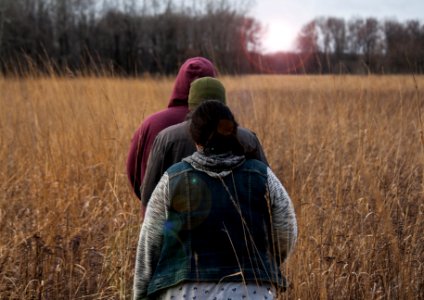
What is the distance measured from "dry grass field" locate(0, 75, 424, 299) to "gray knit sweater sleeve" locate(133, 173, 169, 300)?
2.66 ft

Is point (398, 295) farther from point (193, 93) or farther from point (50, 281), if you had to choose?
point (50, 281)

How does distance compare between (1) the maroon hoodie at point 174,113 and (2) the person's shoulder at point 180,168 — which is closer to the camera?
(2) the person's shoulder at point 180,168

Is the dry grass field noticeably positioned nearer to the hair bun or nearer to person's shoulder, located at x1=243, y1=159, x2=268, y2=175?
person's shoulder, located at x1=243, y1=159, x2=268, y2=175

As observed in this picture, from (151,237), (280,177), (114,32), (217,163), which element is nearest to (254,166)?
(217,163)

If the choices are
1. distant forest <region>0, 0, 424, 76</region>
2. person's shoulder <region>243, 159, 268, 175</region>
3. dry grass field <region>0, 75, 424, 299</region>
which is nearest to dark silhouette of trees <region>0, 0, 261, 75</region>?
distant forest <region>0, 0, 424, 76</region>

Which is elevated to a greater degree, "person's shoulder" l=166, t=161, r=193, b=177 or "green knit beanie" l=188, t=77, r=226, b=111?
"green knit beanie" l=188, t=77, r=226, b=111

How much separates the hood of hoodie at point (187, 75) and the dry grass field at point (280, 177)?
75 centimetres

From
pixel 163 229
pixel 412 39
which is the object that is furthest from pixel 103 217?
pixel 412 39

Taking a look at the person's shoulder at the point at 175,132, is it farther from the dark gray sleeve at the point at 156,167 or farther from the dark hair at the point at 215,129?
the dark hair at the point at 215,129

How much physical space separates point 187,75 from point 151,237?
1.01 m

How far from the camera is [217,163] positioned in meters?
1.57

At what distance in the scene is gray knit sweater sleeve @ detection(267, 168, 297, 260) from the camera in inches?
64.7

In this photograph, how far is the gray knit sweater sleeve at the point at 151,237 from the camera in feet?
5.40

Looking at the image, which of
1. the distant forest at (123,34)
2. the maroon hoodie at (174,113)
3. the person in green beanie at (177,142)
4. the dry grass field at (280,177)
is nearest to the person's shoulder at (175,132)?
the person in green beanie at (177,142)
